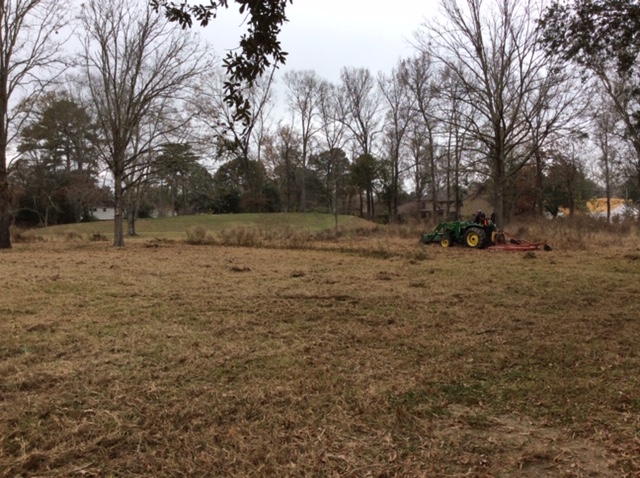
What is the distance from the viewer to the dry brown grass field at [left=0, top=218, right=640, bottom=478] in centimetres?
262

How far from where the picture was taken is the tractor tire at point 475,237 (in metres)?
17.4

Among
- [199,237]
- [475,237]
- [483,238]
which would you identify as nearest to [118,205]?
[199,237]

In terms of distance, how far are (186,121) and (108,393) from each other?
59.7 feet

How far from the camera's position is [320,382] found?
375 cm

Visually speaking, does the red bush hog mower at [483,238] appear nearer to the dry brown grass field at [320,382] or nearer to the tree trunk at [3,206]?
the dry brown grass field at [320,382]

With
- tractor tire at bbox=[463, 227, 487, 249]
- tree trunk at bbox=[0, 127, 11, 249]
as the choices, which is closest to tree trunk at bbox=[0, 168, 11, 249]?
tree trunk at bbox=[0, 127, 11, 249]

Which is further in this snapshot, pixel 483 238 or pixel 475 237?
pixel 475 237

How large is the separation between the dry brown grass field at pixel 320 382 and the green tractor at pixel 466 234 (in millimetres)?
9200

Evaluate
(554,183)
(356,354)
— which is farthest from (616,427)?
(554,183)

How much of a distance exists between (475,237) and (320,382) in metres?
15.0

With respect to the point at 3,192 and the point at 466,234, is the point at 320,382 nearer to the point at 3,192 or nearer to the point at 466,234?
the point at 466,234

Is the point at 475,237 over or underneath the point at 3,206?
underneath

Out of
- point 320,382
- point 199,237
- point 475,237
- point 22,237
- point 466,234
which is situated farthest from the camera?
point 22,237

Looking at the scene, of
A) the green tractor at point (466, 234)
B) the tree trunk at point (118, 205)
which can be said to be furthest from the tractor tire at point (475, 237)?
the tree trunk at point (118, 205)
